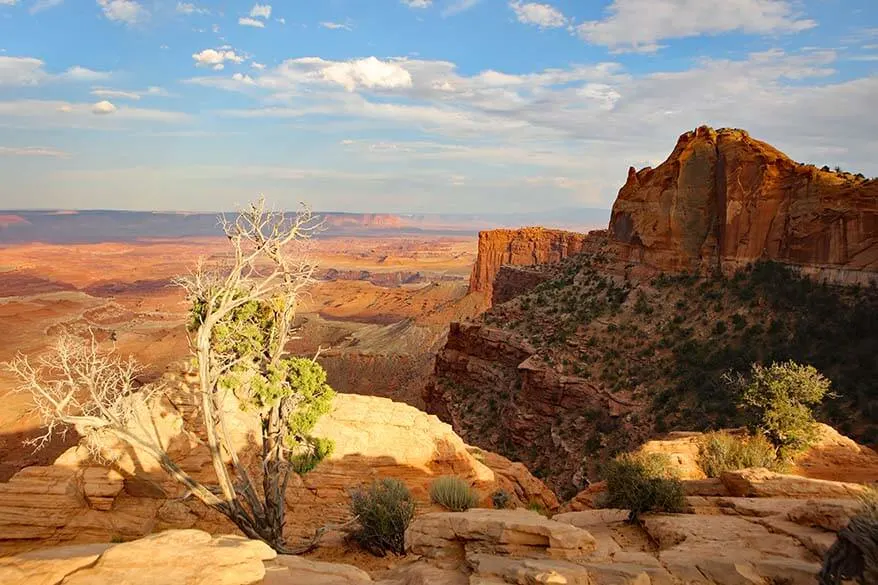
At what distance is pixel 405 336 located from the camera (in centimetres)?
7238

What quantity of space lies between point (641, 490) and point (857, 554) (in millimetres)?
5091

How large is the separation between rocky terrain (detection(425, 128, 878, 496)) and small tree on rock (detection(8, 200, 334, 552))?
16084 mm

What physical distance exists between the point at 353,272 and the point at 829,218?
150166mm

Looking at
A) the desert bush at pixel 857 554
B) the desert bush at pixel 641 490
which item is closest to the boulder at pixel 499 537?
the desert bush at pixel 641 490

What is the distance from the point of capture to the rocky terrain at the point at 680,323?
80.1 feet

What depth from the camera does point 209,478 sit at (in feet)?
45.0

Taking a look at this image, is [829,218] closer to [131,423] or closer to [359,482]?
[359,482]

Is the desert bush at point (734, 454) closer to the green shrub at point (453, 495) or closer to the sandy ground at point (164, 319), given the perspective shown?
the green shrub at point (453, 495)

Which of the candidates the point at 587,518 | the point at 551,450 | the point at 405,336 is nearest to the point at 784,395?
the point at 587,518

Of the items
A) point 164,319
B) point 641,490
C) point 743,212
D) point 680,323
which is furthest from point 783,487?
point 164,319

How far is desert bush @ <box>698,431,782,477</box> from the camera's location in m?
15.4

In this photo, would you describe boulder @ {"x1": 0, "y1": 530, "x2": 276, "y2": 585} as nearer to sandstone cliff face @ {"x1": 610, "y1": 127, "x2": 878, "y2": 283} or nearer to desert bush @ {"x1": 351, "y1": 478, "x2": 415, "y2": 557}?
desert bush @ {"x1": 351, "y1": 478, "x2": 415, "y2": 557}

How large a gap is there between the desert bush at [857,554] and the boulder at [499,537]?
3.30 m

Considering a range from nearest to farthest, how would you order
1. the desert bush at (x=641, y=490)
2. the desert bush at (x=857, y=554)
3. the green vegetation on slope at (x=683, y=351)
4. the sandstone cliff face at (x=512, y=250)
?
the desert bush at (x=857, y=554)
the desert bush at (x=641, y=490)
the green vegetation on slope at (x=683, y=351)
the sandstone cliff face at (x=512, y=250)
